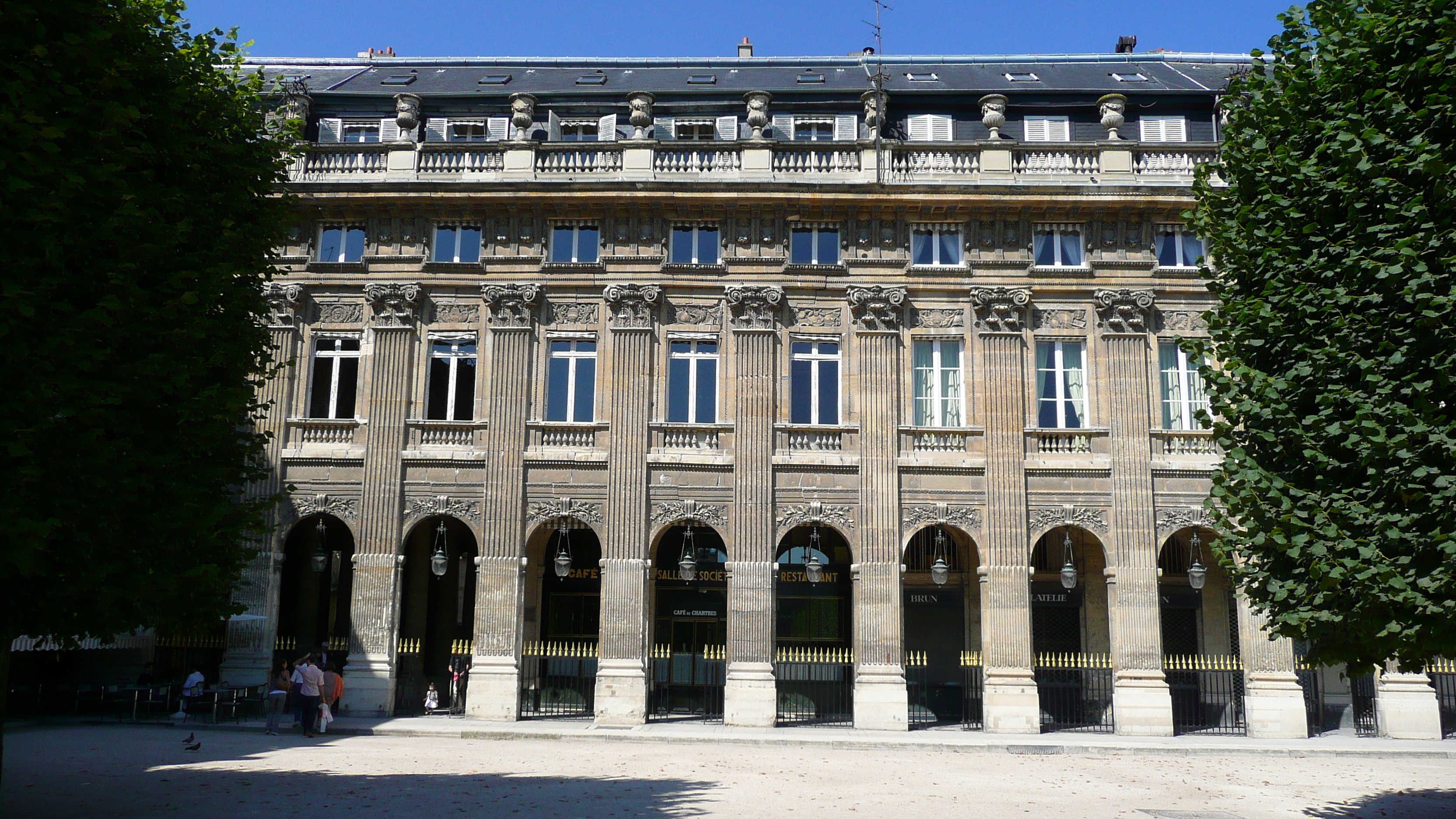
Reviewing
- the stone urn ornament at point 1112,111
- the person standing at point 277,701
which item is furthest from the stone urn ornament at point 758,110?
the person standing at point 277,701

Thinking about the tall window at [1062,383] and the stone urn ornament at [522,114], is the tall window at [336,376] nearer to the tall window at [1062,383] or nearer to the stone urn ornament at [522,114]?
the stone urn ornament at [522,114]

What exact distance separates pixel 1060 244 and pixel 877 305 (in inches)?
179

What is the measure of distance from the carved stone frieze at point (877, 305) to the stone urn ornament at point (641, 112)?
6227 mm

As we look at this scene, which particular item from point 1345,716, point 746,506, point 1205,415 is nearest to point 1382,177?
point 1205,415

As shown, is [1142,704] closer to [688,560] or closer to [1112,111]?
[688,560]

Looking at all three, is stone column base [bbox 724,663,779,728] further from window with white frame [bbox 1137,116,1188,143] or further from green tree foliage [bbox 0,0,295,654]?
window with white frame [bbox 1137,116,1188,143]

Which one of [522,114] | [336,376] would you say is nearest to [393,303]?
[336,376]

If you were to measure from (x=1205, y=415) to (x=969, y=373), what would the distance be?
37.1 ft

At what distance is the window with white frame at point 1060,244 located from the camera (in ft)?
84.7

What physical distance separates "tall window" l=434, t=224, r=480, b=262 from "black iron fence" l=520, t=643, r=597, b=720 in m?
9.15

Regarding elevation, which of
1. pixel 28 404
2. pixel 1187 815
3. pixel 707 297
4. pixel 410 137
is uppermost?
pixel 410 137

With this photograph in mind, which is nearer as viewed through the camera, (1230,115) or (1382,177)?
(1382,177)

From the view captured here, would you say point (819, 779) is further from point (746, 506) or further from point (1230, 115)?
point (1230, 115)

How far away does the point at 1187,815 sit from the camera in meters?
14.1
